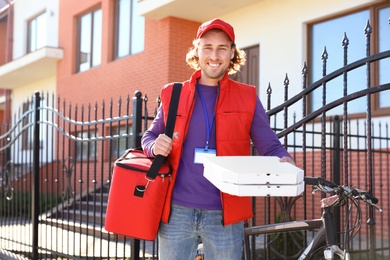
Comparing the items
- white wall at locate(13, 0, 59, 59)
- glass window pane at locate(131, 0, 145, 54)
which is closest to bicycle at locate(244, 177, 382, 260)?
glass window pane at locate(131, 0, 145, 54)

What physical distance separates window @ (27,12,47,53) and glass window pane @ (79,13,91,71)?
299 centimetres

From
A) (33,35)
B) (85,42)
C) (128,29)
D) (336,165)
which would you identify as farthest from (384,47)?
(33,35)

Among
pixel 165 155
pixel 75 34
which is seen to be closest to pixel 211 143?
pixel 165 155

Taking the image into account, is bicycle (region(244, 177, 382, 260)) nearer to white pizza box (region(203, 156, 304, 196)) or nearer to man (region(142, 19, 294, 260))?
white pizza box (region(203, 156, 304, 196))

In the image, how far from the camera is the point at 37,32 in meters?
19.0

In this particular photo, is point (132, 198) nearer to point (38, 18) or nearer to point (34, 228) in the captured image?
point (34, 228)

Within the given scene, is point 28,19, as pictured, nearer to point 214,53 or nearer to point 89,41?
point 89,41

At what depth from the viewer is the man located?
112 inches

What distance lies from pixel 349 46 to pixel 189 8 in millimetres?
3550

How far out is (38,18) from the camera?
18922 mm

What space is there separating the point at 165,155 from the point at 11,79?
17.8 meters

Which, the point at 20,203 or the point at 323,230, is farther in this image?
the point at 20,203

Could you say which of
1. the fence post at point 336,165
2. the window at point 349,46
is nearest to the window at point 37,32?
the window at point 349,46

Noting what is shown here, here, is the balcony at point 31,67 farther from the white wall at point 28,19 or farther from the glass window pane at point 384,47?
the glass window pane at point 384,47
